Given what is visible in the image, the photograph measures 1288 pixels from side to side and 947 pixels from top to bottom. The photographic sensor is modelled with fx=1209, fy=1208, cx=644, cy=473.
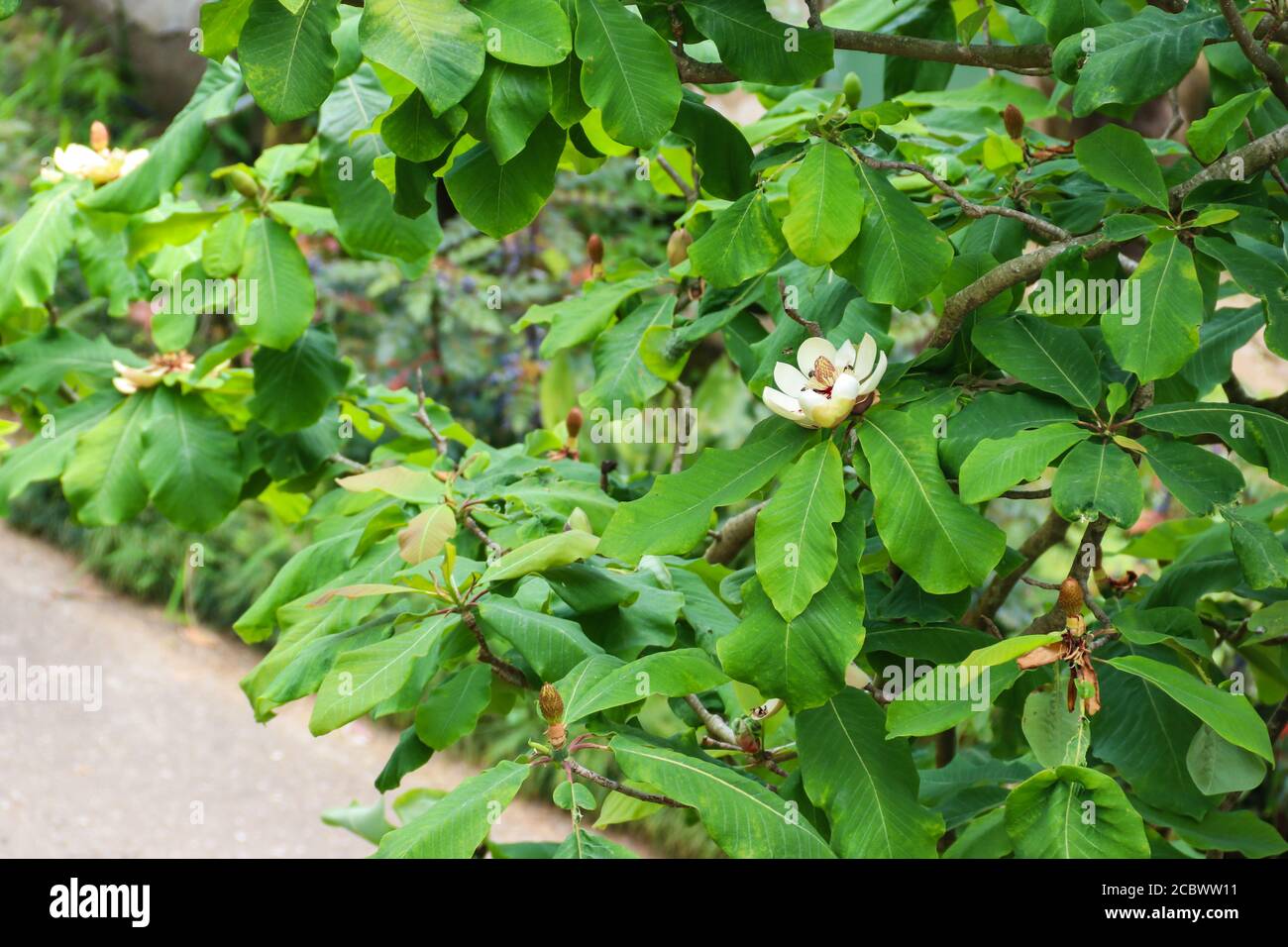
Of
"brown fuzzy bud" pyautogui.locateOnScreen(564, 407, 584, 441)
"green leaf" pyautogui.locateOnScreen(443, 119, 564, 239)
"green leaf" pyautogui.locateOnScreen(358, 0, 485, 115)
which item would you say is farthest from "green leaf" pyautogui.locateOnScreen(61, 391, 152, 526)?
"green leaf" pyautogui.locateOnScreen(358, 0, 485, 115)

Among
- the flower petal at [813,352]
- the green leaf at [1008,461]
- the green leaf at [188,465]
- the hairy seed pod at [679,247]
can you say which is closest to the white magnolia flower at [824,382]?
the flower petal at [813,352]

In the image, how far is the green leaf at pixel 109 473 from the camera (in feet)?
5.28

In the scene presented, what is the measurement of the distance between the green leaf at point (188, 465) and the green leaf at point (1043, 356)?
1044mm

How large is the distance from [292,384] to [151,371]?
0.26 meters

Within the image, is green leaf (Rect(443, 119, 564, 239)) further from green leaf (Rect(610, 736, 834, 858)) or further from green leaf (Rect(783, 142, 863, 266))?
green leaf (Rect(610, 736, 834, 858))

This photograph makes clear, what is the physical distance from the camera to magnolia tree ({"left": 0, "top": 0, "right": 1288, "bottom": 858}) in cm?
88

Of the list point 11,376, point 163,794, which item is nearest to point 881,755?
point 11,376

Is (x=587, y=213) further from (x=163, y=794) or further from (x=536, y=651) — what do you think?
(x=536, y=651)

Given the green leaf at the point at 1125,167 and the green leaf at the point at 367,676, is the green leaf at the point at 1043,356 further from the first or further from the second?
the green leaf at the point at 367,676

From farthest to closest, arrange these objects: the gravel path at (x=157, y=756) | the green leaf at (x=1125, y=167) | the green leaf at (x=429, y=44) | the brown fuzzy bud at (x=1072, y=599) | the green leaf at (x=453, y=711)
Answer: the gravel path at (x=157, y=756), the green leaf at (x=453, y=711), the green leaf at (x=1125, y=167), the brown fuzzy bud at (x=1072, y=599), the green leaf at (x=429, y=44)

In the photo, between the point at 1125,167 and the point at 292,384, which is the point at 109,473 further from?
the point at 1125,167

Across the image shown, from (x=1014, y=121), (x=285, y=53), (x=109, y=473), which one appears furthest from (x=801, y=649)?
(x=109, y=473)

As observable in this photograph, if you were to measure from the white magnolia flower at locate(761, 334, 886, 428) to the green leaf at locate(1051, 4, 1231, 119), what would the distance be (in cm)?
28

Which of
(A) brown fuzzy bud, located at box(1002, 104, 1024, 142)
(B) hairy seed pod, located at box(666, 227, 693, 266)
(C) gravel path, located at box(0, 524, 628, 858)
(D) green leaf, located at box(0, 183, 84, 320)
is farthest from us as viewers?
(C) gravel path, located at box(0, 524, 628, 858)
